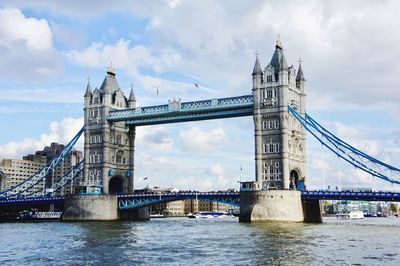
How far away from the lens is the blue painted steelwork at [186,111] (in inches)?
4333

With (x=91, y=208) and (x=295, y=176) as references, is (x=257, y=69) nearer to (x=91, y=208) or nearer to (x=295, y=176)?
(x=295, y=176)

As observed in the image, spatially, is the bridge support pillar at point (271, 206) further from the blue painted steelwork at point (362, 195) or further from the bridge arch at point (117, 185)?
the bridge arch at point (117, 185)

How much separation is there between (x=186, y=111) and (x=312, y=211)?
3193cm

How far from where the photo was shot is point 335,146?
100438 millimetres

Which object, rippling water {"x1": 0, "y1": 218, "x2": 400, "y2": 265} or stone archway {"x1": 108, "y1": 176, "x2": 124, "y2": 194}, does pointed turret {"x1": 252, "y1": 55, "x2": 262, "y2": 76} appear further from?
rippling water {"x1": 0, "y1": 218, "x2": 400, "y2": 265}

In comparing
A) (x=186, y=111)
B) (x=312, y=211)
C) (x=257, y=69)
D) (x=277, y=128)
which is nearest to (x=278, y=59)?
(x=257, y=69)

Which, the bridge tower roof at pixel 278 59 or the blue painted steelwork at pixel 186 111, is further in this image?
the blue painted steelwork at pixel 186 111

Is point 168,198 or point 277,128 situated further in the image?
point 168,198

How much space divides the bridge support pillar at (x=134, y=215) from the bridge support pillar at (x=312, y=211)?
38945 millimetres

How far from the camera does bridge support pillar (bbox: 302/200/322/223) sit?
103 meters

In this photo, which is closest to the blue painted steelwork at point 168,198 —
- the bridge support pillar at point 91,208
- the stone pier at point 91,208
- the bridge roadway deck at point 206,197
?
the bridge roadway deck at point 206,197

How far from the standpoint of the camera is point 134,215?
4892 inches

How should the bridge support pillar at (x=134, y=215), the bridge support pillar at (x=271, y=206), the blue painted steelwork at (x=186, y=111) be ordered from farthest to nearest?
1. the bridge support pillar at (x=134, y=215)
2. the blue painted steelwork at (x=186, y=111)
3. the bridge support pillar at (x=271, y=206)

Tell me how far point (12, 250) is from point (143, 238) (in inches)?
650
